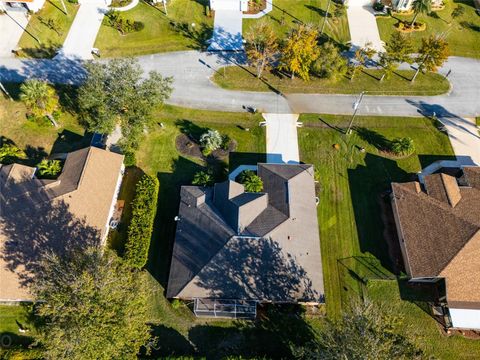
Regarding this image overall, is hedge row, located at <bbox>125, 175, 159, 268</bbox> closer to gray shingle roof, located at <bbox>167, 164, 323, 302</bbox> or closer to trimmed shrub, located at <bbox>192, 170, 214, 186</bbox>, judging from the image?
gray shingle roof, located at <bbox>167, 164, 323, 302</bbox>

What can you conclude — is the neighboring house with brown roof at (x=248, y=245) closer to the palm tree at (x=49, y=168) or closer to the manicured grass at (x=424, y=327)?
the manicured grass at (x=424, y=327)

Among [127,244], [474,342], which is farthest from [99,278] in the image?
[474,342]

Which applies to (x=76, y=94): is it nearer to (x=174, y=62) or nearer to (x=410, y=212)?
(x=174, y=62)

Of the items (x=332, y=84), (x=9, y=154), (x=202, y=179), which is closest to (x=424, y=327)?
(x=202, y=179)

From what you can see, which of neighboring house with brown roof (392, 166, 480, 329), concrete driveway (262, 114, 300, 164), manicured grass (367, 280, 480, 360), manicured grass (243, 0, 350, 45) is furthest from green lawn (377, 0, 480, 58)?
manicured grass (367, 280, 480, 360)

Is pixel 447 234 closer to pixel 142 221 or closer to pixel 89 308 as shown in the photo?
pixel 142 221

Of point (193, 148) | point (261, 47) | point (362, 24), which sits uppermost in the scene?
point (362, 24)

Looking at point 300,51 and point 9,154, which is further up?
point 300,51
